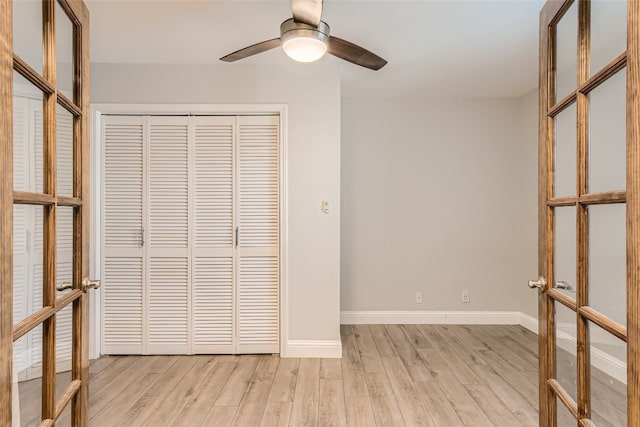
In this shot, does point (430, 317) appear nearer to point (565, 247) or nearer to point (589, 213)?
point (565, 247)

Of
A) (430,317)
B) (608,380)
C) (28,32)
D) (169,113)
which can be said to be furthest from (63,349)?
(430,317)

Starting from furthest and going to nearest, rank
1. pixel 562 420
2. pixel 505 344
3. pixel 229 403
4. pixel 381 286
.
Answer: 1. pixel 381 286
2. pixel 505 344
3. pixel 229 403
4. pixel 562 420

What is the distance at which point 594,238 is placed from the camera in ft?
3.53

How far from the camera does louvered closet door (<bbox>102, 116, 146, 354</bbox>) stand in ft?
11.1

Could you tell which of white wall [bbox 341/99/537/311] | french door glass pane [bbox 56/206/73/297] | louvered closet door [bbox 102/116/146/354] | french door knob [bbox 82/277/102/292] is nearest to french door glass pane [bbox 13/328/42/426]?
french door glass pane [bbox 56/206/73/297]

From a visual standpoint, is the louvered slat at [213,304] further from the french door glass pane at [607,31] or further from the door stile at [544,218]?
the french door glass pane at [607,31]

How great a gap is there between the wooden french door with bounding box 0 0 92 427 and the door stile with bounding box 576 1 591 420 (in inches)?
59.0

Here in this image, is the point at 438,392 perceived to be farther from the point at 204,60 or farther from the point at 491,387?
the point at 204,60

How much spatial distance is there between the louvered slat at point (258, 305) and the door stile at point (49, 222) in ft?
7.34

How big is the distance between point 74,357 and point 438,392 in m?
2.29

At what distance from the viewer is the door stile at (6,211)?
2.64 feet

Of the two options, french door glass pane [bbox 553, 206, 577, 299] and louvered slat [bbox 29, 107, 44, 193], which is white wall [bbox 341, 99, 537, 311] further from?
louvered slat [bbox 29, 107, 44, 193]

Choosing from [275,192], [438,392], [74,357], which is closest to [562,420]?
[438,392]

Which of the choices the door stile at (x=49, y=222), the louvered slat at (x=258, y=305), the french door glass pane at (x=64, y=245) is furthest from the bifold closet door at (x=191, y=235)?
the door stile at (x=49, y=222)
